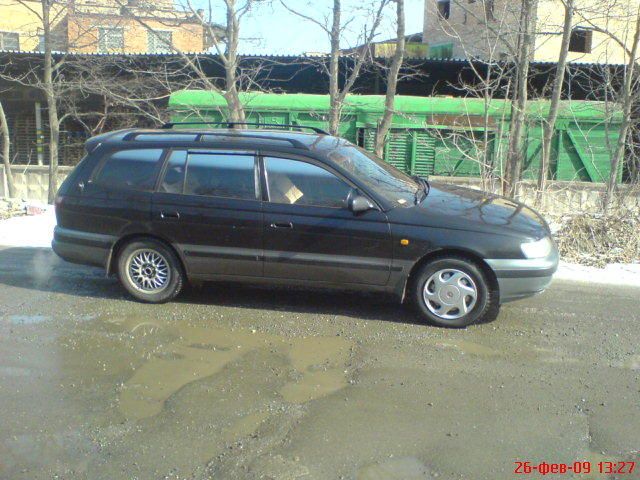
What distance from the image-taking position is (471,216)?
17.8 ft

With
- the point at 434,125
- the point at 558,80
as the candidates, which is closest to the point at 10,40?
the point at 434,125

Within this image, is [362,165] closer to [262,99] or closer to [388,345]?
[388,345]

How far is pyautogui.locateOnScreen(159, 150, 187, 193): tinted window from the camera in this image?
5.87 m

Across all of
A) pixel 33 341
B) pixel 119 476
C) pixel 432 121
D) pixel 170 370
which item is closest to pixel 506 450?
pixel 119 476

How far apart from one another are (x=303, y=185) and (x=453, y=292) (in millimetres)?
1617

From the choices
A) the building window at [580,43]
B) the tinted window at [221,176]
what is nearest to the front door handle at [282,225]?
the tinted window at [221,176]

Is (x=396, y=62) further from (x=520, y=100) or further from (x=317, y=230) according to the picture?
(x=317, y=230)

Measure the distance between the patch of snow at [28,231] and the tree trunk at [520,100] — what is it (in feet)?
24.3

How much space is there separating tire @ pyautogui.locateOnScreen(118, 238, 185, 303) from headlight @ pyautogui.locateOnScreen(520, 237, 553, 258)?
3127mm

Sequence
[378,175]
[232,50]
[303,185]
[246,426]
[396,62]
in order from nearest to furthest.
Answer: [246,426] < [303,185] < [378,175] < [396,62] < [232,50]

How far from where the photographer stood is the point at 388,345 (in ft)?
16.4

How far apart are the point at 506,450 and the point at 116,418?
2.28 m

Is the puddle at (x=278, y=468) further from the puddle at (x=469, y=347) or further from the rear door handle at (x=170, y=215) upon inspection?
the rear door handle at (x=170, y=215)

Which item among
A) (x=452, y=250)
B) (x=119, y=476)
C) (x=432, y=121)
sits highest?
(x=432, y=121)
